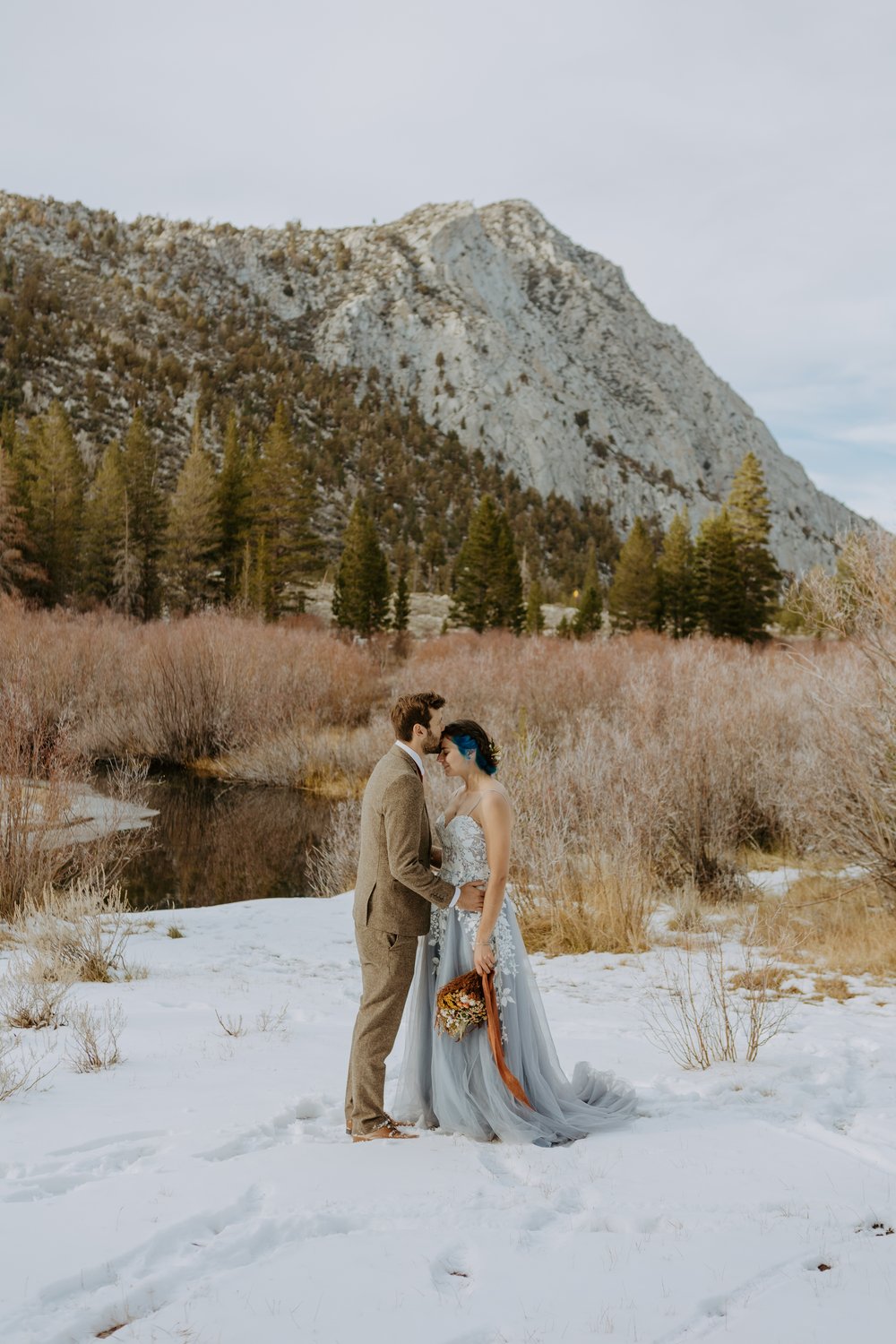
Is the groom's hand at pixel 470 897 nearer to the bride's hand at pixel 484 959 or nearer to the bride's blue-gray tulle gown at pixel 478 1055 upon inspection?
the bride's blue-gray tulle gown at pixel 478 1055

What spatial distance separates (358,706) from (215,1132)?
2277cm

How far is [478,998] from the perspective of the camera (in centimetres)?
417

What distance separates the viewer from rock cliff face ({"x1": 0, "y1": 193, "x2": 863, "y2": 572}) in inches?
3127

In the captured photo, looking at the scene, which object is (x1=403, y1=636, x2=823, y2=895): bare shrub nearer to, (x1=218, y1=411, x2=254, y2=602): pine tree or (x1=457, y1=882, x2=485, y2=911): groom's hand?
(x1=457, y1=882, x2=485, y2=911): groom's hand

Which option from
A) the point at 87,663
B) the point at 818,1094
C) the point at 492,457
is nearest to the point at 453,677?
the point at 87,663

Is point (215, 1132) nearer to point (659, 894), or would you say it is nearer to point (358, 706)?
point (659, 894)

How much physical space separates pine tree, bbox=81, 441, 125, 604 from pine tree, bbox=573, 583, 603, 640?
21.6 m

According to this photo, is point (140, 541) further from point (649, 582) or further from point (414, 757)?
point (414, 757)

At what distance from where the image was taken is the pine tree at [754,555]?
4466 cm

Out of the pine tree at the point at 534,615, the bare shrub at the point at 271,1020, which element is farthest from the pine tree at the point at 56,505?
the bare shrub at the point at 271,1020

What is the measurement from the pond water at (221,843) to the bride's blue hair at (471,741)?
9.07 m

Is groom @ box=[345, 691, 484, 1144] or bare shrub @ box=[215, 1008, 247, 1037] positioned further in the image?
bare shrub @ box=[215, 1008, 247, 1037]

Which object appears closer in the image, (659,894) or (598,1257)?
(598,1257)

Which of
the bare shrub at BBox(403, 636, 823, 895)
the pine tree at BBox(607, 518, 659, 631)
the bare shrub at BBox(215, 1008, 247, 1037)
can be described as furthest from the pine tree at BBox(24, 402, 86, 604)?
the bare shrub at BBox(215, 1008, 247, 1037)
